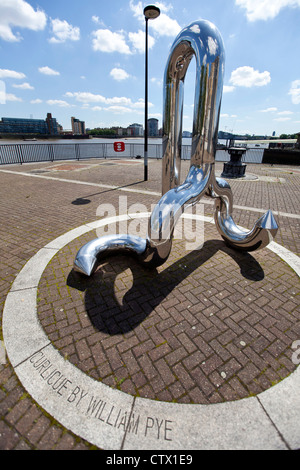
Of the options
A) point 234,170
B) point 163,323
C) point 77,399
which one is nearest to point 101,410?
point 77,399

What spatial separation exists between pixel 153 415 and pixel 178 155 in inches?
156

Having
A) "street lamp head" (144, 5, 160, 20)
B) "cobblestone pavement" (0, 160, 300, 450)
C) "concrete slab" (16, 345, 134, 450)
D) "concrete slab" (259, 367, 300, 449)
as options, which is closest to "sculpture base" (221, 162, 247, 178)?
"street lamp head" (144, 5, 160, 20)

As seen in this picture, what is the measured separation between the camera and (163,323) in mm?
3125

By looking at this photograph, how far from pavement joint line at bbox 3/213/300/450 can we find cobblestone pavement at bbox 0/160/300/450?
78 mm

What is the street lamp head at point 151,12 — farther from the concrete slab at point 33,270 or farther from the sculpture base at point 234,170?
the concrete slab at point 33,270

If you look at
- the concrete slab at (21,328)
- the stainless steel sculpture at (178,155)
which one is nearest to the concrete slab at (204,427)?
the concrete slab at (21,328)

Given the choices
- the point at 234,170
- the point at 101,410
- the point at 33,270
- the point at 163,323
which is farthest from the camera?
the point at 234,170

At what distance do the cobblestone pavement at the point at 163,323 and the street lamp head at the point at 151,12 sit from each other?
9.81 meters

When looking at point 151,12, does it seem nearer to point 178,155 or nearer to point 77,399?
point 178,155

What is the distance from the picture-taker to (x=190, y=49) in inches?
138

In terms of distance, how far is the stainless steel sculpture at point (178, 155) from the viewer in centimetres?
337

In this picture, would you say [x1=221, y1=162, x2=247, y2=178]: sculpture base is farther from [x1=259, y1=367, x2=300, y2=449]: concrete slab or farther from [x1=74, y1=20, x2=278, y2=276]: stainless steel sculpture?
[x1=259, y1=367, x2=300, y2=449]: concrete slab

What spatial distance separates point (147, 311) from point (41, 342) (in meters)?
1.41

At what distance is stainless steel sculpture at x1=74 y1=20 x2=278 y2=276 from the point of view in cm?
337
